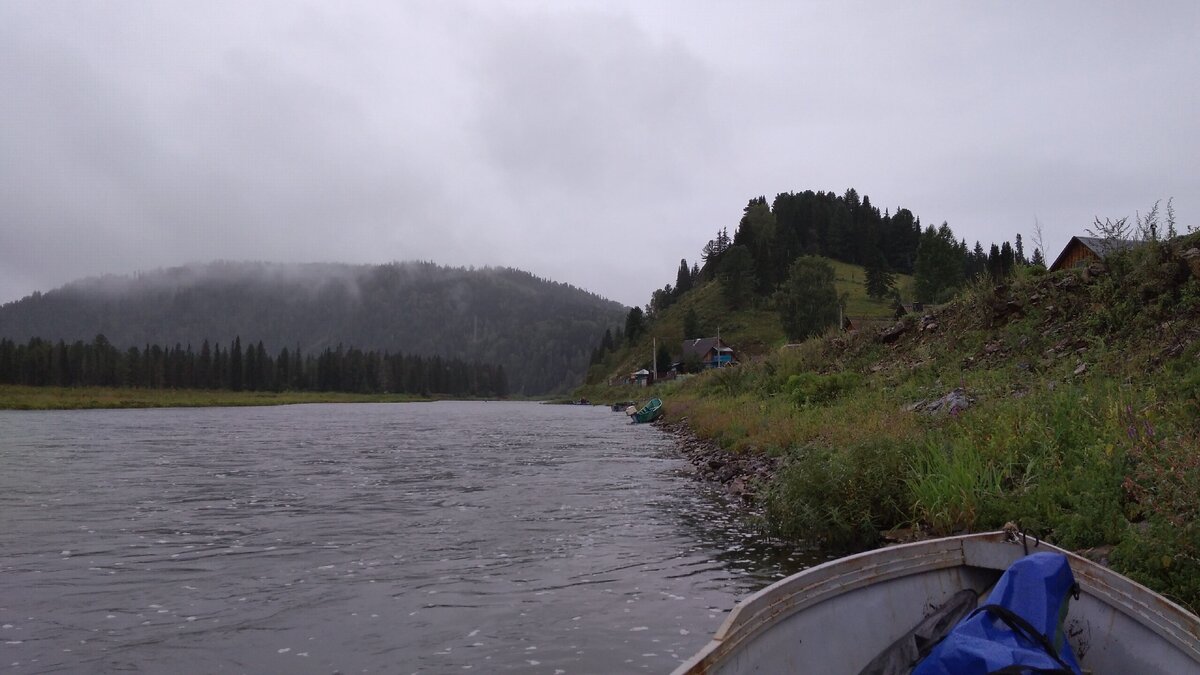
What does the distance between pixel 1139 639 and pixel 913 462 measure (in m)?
6.00

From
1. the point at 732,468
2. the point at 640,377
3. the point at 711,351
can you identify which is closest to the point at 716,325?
the point at 640,377

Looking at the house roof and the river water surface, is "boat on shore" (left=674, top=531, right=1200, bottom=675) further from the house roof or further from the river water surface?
the house roof

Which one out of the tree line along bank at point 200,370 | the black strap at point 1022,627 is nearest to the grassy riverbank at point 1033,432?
the black strap at point 1022,627

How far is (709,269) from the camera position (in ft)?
514

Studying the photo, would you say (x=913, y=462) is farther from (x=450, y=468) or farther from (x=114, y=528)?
(x=450, y=468)

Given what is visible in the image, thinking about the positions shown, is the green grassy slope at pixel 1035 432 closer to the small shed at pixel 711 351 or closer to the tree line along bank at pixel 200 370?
the small shed at pixel 711 351

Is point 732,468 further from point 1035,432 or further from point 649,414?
point 649,414

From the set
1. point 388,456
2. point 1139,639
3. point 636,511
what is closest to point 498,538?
point 636,511

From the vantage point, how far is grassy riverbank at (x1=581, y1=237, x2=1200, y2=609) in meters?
7.62

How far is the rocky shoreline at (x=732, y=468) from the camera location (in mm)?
15883

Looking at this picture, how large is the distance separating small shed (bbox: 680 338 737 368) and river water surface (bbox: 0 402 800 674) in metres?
79.6

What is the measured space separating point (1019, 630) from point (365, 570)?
851 centimetres

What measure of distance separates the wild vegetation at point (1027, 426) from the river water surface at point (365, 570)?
1.80 meters

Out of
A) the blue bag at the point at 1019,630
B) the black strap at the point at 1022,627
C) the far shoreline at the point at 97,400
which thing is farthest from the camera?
the far shoreline at the point at 97,400
